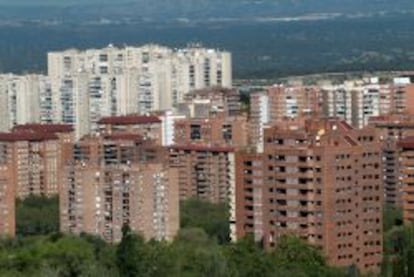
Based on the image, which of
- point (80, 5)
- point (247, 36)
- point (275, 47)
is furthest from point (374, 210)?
point (80, 5)

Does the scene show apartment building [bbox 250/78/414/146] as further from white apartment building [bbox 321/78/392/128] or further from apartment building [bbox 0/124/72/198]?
apartment building [bbox 0/124/72/198]

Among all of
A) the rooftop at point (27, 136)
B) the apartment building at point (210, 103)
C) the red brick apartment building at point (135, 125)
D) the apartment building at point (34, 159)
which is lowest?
the apartment building at point (34, 159)

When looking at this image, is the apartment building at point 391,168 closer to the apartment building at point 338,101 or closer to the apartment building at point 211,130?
the apartment building at point 211,130

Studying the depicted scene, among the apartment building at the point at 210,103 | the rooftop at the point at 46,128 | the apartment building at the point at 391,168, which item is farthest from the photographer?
the apartment building at the point at 210,103

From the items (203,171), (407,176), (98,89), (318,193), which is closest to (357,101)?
(98,89)

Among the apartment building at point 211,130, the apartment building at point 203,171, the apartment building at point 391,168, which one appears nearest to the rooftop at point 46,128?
the apartment building at point 211,130
